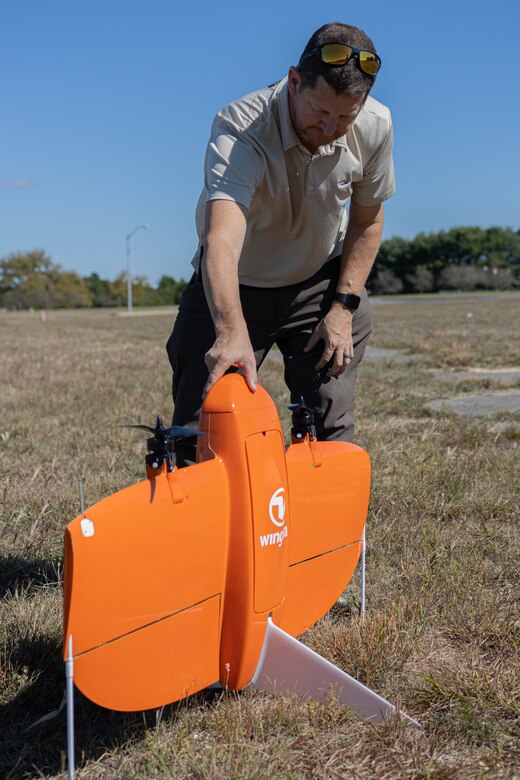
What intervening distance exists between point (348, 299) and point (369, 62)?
0.95m

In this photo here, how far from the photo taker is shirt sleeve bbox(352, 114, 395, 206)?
10.2 feet

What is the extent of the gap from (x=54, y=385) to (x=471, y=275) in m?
83.8

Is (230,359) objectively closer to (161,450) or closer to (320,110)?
(161,450)

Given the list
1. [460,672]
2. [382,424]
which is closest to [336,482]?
[460,672]

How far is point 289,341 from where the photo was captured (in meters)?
3.48

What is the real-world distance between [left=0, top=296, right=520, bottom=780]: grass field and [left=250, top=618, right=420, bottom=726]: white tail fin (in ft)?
0.13

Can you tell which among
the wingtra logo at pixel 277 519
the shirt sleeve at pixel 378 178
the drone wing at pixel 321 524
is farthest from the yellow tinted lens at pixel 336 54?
the wingtra logo at pixel 277 519

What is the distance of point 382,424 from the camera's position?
668 cm

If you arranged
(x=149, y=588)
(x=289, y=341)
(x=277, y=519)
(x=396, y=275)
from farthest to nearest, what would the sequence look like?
1. (x=396, y=275)
2. (x=289, y=341)
3. (x=277, y=519)
4. (x=149, y=588)

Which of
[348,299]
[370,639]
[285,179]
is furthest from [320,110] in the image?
[370,639]

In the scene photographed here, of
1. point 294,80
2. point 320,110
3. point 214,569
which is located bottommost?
point 214,569

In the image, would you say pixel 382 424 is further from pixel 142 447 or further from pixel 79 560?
pixel 79 560

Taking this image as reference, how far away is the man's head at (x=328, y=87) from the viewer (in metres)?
2.54

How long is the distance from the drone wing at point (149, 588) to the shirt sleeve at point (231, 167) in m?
0.96
